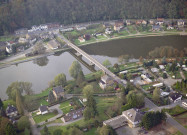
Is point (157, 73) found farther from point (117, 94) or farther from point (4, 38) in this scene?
point (4, 38)

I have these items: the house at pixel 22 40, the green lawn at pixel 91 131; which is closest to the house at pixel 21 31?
the house at pixel 22 40

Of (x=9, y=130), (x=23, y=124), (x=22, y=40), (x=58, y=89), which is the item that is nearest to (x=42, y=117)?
(x=23, y=124)

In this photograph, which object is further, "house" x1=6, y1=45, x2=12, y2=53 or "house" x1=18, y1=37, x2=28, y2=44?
"house" x1=18, y1=37, x2=28, y2=44

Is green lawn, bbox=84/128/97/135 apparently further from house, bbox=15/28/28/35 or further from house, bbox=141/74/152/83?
house, bbox=15/28/28/35

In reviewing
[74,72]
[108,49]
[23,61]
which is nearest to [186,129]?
[74,72]

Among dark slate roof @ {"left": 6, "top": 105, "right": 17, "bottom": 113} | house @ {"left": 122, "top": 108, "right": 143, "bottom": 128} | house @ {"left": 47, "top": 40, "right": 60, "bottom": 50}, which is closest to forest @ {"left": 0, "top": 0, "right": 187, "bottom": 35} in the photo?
house @ {"left": 47, "top": 40, "right": 60, "bottom": 50}

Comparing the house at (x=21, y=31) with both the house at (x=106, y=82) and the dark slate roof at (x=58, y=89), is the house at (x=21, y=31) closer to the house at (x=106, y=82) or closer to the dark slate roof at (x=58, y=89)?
the dark slate roof at (x=58, y=89)

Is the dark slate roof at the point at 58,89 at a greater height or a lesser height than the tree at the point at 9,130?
greater
